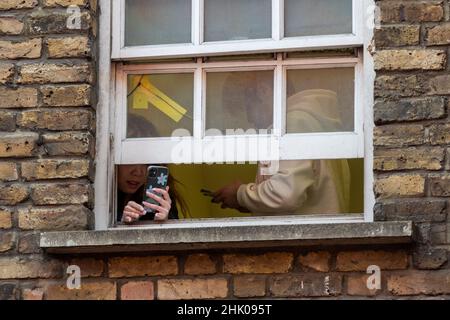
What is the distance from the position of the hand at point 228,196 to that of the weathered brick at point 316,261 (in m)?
0.49

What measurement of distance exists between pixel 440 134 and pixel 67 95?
1.78m

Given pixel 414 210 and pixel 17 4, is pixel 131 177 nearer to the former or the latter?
pixel 17 4

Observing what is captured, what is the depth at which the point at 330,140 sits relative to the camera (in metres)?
7.68

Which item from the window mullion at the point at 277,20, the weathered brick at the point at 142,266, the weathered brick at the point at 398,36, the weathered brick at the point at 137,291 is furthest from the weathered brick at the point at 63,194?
the weathered brick at the point at 398,36

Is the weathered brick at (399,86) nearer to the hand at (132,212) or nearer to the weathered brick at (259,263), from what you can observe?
the weathered brick at (259,263)

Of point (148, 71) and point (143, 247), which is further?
point (148, 71)

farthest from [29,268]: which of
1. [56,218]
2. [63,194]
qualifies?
[63,194]

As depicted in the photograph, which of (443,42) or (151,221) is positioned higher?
(443,42)

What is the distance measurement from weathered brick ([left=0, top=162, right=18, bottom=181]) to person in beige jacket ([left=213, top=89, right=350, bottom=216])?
3.15ft

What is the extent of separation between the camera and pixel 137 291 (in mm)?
7551

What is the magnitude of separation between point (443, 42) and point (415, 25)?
154mm
